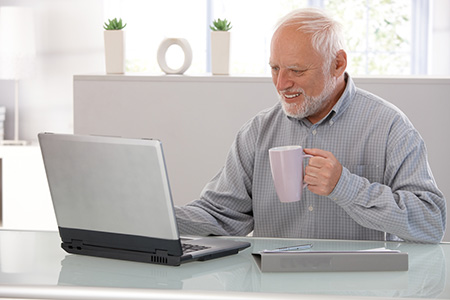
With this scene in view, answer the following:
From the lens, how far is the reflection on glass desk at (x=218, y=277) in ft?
4.01

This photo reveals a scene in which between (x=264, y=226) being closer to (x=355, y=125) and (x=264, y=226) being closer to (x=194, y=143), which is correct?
(x=355, y=125)

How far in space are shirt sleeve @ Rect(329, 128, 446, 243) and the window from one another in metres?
4.40

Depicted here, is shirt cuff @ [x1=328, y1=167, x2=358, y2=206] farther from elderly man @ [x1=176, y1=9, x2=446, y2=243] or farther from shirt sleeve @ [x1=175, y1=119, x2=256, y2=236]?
shirt sleeve @ [x1=175, y1=119, x2=256, y2=236]

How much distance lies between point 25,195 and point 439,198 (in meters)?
3.45

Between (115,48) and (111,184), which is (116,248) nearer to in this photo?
(111,184)

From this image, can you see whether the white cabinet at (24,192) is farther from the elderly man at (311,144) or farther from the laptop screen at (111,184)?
the laptop screen at (111,184)

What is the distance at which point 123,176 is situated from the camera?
1355 mm

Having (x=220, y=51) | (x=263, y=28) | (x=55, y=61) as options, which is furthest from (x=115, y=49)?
(x=263, y=28)

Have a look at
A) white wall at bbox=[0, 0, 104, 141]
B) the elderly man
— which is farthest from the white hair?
white wall at bbox=[0, 0, 104, 141]

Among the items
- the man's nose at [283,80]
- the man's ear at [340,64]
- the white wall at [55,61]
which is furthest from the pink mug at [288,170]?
the white wall at [55,61]

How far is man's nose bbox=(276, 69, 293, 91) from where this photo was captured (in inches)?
77.1

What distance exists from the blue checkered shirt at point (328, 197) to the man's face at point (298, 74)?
0.20 ft

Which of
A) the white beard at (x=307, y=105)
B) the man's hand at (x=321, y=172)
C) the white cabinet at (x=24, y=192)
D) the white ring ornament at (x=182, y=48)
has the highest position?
the white ring ornament at (x=182, y=48)

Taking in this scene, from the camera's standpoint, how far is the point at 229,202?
1995 mm
